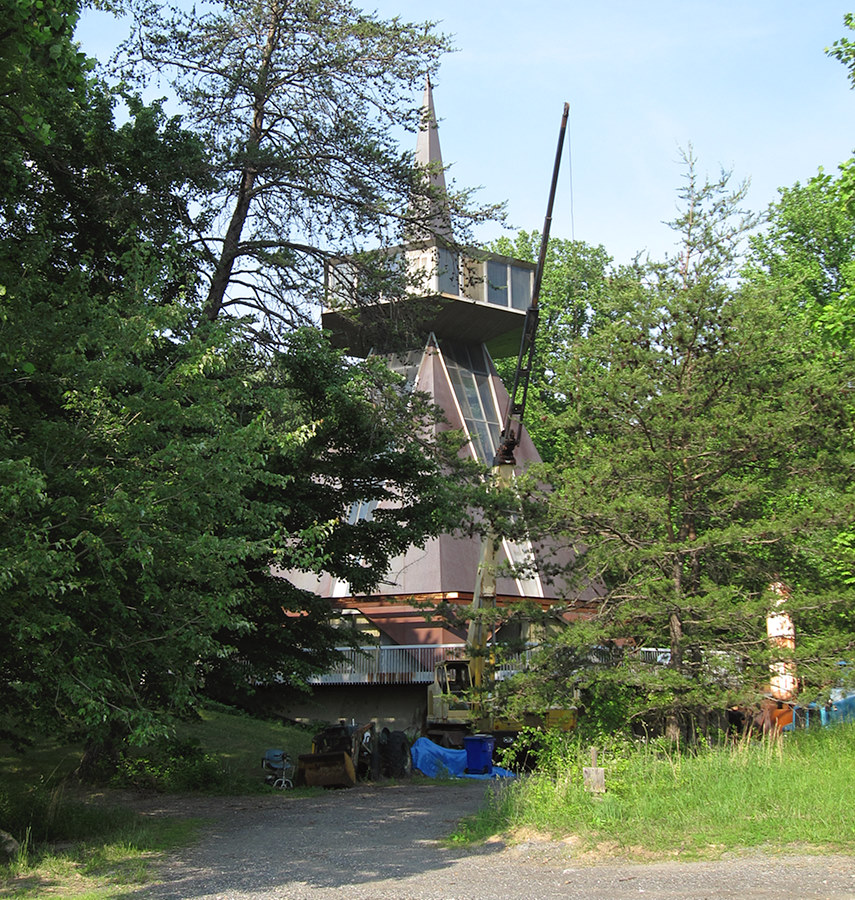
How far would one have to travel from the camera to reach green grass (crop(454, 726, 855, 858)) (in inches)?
346

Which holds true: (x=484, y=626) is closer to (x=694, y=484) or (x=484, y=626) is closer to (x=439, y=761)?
(x=439, y=761)

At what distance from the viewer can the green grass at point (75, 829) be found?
8.82m

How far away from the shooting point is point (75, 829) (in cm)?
1109

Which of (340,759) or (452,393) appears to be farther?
(452,393)

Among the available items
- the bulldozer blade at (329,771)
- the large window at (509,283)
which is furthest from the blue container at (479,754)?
the large window at (509,283)

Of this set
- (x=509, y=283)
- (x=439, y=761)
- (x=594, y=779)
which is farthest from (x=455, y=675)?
(x=509, y=283)

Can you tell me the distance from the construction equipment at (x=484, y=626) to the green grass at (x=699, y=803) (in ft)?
18.7

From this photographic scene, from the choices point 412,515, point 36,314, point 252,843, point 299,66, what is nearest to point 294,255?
point 299,66

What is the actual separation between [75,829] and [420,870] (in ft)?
14.6

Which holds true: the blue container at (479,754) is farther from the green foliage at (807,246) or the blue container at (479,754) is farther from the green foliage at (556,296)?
the green foliage at (556,296)

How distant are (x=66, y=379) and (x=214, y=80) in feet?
27.3

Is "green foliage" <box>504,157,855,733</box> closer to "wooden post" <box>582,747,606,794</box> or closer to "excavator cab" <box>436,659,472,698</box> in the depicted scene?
"wooden post" <box>582,747,606,794</box>

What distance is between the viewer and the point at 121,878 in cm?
901

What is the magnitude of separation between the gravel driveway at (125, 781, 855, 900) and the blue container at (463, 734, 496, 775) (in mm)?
5525
